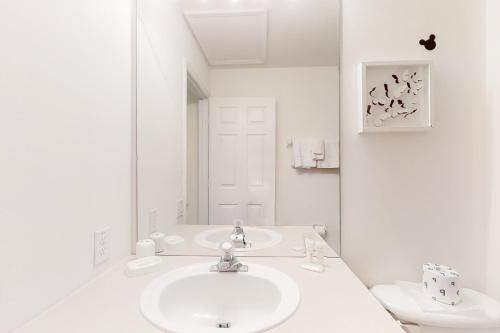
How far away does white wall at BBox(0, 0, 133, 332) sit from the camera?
1.75 ft

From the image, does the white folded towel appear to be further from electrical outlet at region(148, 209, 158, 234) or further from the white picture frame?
electrical outlet at region(148, 209, 158, 234)

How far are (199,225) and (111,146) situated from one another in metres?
0.50

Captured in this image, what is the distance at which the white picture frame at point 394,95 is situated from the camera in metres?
1.04

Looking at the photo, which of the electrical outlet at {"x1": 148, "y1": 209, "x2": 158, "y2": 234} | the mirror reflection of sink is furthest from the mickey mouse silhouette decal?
the electrical outlet at {"x1": 148, "y1": 209, "x2": 158, "y2": 234}

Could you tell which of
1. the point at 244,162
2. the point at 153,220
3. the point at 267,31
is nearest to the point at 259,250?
the point at 244,162

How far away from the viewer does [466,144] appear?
1.06m

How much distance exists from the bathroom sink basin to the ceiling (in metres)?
0.88

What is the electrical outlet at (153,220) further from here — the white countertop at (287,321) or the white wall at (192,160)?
the white countertop at (287,321)

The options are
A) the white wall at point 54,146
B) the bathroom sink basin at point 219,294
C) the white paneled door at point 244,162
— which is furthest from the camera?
Result: the white paneled door at point 244,162

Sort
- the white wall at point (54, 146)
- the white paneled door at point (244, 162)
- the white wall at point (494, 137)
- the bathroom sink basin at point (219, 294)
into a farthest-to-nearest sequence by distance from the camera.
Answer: the white paneled door at point (244, 162)
the white wall at point (494, 137)
the bathroom sink basin at point (219, 294)
the white wall at point (54, 146)

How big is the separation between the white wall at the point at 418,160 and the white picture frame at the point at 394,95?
6cm

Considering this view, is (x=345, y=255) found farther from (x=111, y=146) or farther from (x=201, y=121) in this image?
(x=111, y=146)

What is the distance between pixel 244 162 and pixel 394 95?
2.35 feet

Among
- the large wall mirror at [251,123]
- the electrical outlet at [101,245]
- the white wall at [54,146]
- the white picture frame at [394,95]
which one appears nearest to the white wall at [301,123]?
the large wall mirror at [251,123]
